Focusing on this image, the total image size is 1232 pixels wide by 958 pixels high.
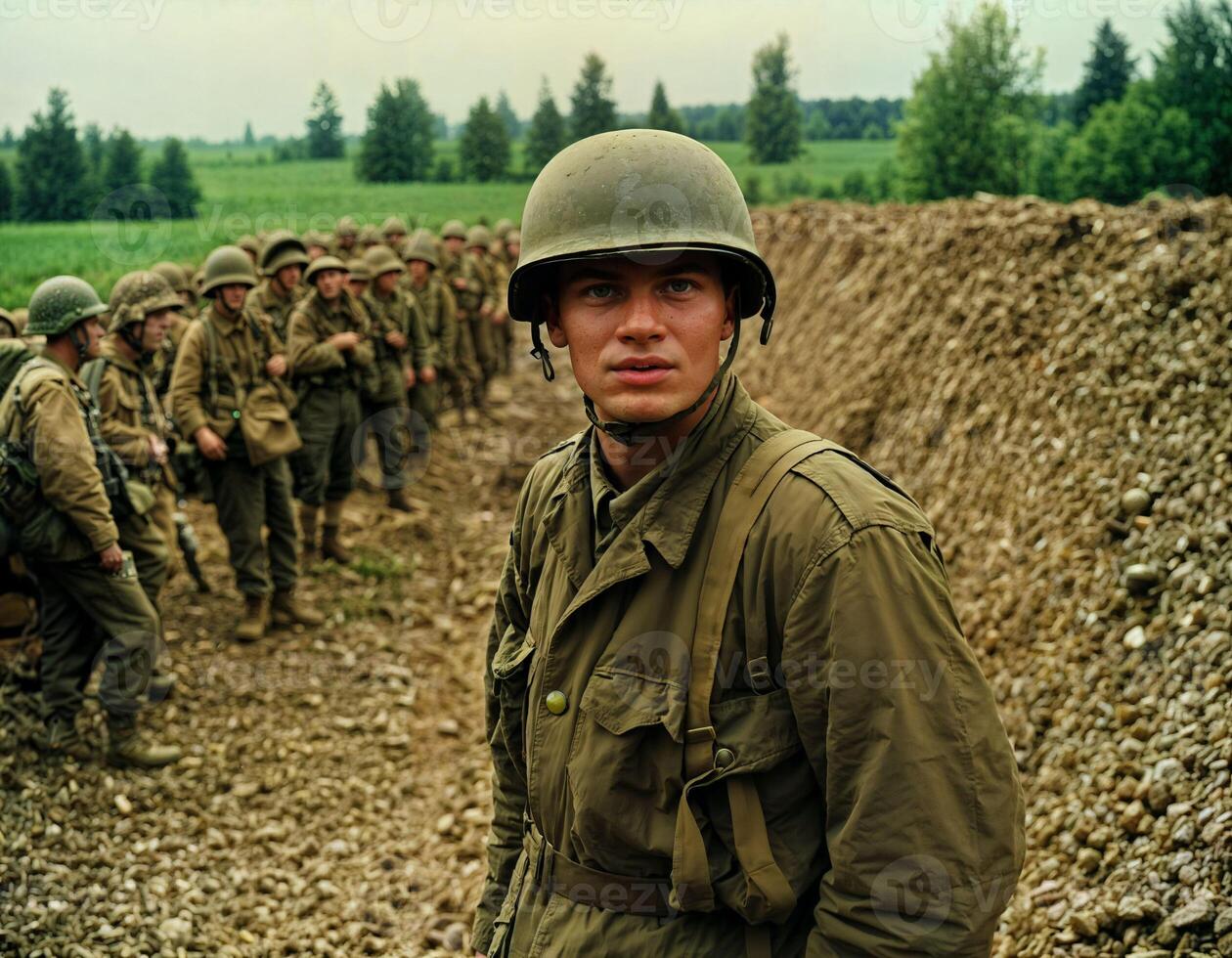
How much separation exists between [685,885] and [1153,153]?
157 feet

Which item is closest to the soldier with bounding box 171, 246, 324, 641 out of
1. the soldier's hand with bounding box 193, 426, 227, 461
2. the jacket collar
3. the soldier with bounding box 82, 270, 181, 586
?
the soldier's hand with bounding box 193, 426, 227, 461

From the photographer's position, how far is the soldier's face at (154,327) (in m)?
6.59

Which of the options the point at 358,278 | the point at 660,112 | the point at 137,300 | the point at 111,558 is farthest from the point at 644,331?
the point at 660,112

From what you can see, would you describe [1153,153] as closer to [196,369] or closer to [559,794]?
[196,369]

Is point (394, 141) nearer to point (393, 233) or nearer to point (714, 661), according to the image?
point (393, 233)

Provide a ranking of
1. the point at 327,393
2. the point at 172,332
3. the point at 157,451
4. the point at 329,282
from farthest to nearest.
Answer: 1. the point at 327,393
2. the point at 172,332
3. the point at 329,282
4. the point at 157,451

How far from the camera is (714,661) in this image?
1718 millimetres

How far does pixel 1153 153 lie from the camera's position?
138 ft

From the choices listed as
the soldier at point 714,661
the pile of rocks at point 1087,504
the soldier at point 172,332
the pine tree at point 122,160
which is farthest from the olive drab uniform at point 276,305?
the pine tree at point 122,160

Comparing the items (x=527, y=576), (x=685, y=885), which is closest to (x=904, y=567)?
(x=685, y=885)

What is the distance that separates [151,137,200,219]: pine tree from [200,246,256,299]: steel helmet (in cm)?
1373

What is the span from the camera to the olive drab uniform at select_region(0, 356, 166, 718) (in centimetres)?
557

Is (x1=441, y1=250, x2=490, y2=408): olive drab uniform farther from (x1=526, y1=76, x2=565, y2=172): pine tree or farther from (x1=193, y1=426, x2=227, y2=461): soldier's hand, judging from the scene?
(x1=526, y1=76, x2=565, y2=172): pine tree

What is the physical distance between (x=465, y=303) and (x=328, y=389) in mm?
6087
